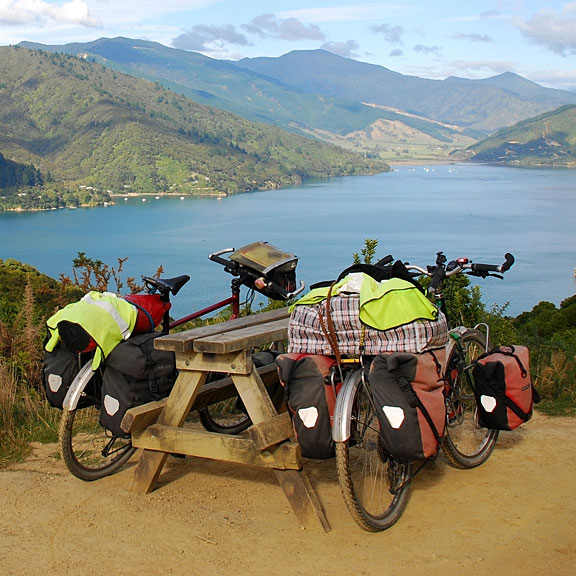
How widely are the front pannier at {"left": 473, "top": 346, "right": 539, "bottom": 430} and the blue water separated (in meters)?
25.0

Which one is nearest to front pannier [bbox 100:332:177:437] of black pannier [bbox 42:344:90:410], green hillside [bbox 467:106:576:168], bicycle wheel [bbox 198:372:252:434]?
black pannier [bbox 42:344:90:410]

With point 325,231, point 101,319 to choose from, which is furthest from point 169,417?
point 325,231

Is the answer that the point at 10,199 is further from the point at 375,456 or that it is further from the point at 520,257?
the point at 375,456

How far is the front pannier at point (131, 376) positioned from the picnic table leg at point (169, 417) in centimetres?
10

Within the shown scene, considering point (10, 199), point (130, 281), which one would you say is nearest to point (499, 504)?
point (130, 281)

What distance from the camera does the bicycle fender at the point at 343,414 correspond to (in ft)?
9.16

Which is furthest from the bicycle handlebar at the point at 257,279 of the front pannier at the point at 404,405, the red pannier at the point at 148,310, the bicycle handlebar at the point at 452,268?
the front pannier at the point at 404,405

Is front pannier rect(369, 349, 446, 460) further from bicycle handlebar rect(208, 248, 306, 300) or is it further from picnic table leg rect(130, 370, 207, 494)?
bicycle handlebar rect(208, 248, 306, 300)

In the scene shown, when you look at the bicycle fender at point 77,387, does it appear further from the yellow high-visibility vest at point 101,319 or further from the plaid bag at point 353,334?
the plaid bag at point 353,334

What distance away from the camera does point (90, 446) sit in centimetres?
391

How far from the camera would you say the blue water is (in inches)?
1533

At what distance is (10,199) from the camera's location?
301 ft

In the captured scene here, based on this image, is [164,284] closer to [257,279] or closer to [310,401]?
[257,279]

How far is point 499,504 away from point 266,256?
1.57m
